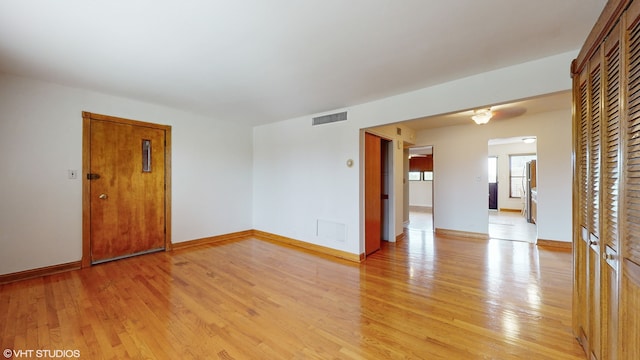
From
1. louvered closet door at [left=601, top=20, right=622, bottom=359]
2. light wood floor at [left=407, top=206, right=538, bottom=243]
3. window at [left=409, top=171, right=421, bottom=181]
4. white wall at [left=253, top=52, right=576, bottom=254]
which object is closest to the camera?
louvered closet door at [left=601, top=20, right=622, bottom=359]

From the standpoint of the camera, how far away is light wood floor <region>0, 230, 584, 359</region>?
68.5 inches

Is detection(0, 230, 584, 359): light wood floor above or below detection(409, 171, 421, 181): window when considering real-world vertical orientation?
below

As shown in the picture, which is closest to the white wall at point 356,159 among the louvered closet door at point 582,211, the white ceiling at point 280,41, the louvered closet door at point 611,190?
the white ceiling at point 280,41

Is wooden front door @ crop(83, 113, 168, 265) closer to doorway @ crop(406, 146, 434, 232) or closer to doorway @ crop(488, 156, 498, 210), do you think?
doorway @ crop(406, 146, 434, 232)

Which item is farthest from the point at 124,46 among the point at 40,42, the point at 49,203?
the point at 49,203

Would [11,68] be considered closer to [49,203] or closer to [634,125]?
[49,203]

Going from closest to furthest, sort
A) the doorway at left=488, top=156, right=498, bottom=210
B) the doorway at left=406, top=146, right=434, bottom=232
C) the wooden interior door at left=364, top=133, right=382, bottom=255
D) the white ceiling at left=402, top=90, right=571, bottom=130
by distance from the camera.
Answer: the white ceiling at left=402, top=90, right=571, bottom=130 < the wooden interior door at left=364, top=133, right=382, bottom=255 < the doorway at left=488, top=156, right=498, bottom=210 < the doorway at left=406, top=146, right=434, bottom=232

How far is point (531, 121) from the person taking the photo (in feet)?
15.0

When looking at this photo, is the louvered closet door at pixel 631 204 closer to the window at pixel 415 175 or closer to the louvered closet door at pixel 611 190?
the louvered closet door at pixel 611 190

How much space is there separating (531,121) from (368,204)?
3569mm

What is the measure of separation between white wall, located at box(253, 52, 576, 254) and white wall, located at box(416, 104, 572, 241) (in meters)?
0.02

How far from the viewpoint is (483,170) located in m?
4.96

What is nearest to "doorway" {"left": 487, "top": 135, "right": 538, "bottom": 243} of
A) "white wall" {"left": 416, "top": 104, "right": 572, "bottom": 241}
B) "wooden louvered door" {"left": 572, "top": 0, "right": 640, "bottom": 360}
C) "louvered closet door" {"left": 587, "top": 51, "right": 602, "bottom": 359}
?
"white wall" {"left": 416, "top": 104, "right": 572, "bottom": 241}

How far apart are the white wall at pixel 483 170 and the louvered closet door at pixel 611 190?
3.87 m
